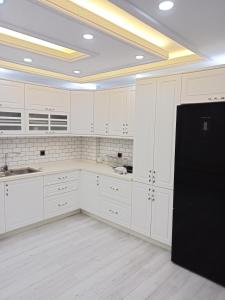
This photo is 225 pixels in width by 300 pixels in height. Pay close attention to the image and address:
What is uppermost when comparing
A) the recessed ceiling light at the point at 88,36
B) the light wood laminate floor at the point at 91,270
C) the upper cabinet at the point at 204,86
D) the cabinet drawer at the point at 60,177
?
the recessed ceiling light at the point at 88,36

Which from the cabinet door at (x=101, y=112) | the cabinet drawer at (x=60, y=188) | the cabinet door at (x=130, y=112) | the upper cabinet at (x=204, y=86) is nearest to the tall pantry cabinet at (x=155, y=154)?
the upper cabinet at (x=204, y=86)

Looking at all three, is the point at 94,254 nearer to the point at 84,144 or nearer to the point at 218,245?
the point at 218,245

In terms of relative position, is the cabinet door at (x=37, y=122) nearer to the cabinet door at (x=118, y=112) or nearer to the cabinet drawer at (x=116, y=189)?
the cabinet door at (x=118, y=112)

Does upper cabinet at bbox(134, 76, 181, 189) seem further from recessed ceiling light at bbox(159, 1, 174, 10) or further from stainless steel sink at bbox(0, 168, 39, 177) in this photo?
stainless steel sink at bbox(0, 168, 39, 177)

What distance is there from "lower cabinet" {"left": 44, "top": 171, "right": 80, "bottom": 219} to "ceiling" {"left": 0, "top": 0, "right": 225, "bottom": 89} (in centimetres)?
181

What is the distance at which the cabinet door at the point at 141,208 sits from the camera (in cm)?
309

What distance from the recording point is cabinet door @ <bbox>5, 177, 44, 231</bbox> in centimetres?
317

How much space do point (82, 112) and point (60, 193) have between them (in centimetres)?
154

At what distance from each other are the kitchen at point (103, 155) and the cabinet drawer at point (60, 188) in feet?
0.06

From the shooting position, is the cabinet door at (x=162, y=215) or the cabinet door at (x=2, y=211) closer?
the cabinet door at (x=162, y=215)

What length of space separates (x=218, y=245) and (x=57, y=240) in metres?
2.08

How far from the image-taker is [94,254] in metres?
2.84

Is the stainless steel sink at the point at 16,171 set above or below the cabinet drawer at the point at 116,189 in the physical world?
above

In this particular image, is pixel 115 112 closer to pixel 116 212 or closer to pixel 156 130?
pixel 156 130
